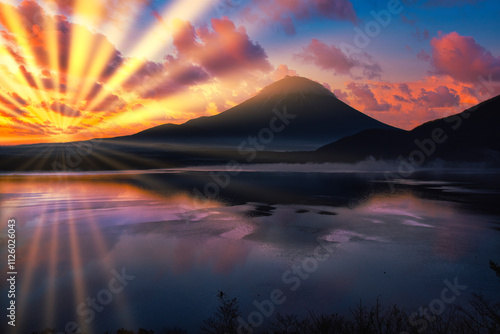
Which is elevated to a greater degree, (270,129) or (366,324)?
(270,129)

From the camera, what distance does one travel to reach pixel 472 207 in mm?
20016

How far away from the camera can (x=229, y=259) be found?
10203 mm

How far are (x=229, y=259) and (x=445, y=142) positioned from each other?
3715 inches

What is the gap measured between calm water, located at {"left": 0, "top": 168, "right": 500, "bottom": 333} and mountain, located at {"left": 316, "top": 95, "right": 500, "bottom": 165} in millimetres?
71862

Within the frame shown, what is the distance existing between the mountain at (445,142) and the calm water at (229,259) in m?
71.9

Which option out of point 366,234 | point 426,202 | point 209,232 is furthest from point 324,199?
point 209,232

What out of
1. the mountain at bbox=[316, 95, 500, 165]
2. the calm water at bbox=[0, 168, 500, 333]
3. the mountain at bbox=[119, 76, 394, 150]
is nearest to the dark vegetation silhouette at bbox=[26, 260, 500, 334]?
the calm water at bbox=[0, 168, 500, 333]

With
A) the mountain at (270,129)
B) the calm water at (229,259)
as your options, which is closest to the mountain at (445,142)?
the mountain at (270,129)

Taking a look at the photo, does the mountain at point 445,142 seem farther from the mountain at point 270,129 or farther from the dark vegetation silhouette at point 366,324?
the dark vegetation silhouette at point 366,324

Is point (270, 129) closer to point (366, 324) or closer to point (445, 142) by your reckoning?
point (445, 142)

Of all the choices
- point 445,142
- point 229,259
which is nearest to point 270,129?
point 445,142

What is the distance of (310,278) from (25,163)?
78180mm

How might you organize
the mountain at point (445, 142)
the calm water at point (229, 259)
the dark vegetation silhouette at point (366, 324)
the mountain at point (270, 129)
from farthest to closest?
the mountain at point (270, 129) → the mountain at point (445, 142) → the calm water at point (229, 259) → the dark vegetation silhouette at point (366, 324)

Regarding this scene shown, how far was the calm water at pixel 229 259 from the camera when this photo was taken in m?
7.24
